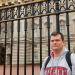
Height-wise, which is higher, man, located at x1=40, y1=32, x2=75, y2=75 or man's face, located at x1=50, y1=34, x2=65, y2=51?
man's face, located at x1=50, y1=34, x2=65, y2=51

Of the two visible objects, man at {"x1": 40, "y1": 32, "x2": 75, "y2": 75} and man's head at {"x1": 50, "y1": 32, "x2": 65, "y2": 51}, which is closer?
man at {"x1": 40, "y1": 32, "x2": 75, "y2": 75}

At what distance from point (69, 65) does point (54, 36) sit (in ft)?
1.51

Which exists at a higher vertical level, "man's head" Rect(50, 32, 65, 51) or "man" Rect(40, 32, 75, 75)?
"man's head" Rect(50, 32, 65, 51)

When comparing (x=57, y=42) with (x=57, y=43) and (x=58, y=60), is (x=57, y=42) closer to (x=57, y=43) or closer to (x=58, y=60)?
(x=57, y=43)

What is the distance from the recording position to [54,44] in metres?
2.28

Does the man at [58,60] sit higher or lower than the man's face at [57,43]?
lower

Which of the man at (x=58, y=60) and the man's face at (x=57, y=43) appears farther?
the man's face at (x=57, y=43)

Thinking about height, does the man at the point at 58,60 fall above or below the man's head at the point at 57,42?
below

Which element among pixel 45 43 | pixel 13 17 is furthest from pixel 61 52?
pixel 45 43

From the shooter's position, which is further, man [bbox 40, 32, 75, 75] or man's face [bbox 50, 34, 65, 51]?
man's face [bbox 50, 34, 65, 51]

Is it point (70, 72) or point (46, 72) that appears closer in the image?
point (70, 72)

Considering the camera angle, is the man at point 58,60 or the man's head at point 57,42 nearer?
the man at point 58,60

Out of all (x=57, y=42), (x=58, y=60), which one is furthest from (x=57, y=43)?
(x=58, y=60)

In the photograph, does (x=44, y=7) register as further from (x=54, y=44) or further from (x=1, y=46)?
(x=1, y=46)
